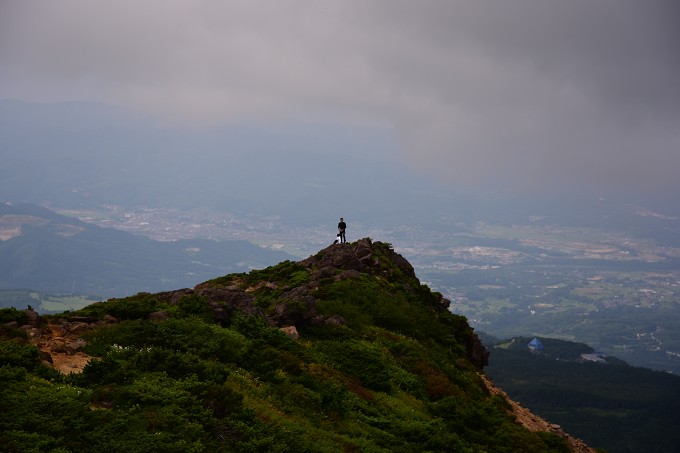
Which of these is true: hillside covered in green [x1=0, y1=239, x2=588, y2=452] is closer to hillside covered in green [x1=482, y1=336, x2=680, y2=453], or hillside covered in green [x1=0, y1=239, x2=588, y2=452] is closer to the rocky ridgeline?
the rocky ridgeline

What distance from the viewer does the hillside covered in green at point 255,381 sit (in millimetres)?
14758

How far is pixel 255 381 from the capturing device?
19.3m

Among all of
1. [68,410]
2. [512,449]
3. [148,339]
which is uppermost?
[148,339]

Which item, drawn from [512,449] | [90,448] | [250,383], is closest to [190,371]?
[250,383]

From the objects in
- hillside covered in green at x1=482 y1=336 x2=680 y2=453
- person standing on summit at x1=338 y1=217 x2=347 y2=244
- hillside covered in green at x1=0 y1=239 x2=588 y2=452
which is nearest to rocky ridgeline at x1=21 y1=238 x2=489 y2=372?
hillside covered in green at x1=0 y1=239 x2=588 y2=452

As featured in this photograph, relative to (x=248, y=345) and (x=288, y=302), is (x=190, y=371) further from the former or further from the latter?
(x=288, y=302)

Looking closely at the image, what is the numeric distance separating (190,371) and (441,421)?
8.62m

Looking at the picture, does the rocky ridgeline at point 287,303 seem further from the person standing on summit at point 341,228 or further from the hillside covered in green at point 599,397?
the hillside covered in green at point 599,397

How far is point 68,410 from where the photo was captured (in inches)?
577

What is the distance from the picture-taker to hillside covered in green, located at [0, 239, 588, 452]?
48.4 ft

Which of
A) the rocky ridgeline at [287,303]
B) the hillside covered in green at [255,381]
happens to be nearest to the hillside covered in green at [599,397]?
the rocky ridgeline at [287,303]

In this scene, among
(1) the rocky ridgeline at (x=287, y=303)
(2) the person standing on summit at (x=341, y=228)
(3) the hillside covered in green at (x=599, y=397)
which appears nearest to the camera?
(1) the rocky ridgeline at (x=287, y=303)

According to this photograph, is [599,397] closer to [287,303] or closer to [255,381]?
[287,303]

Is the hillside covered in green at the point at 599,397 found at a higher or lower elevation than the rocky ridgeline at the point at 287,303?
lower
